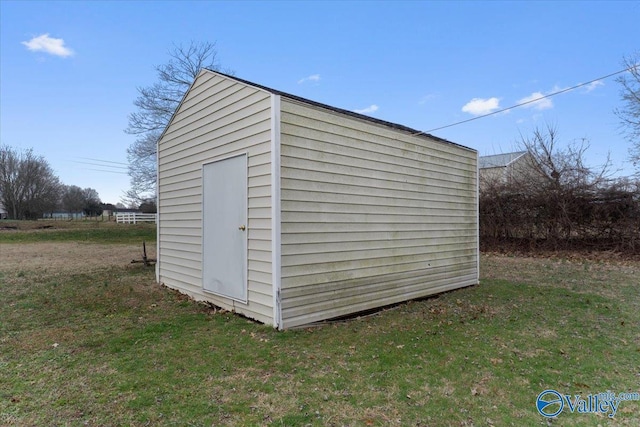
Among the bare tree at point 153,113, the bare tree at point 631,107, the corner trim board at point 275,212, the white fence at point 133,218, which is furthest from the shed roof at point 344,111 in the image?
the white fence at point 133,218

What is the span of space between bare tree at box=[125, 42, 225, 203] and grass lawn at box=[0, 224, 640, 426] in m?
12.0

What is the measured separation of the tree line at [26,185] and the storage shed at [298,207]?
36.1 meters

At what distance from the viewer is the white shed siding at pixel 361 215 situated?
3.97m

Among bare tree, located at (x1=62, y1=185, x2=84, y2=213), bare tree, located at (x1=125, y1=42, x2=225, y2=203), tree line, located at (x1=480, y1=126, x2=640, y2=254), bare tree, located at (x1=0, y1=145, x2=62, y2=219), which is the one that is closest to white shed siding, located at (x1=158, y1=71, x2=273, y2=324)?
tree line, located at (x1=480, y1=126, x2=640, y2=254)

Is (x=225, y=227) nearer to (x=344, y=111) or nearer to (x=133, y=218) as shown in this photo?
(x=344, y=111)

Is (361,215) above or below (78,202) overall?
below

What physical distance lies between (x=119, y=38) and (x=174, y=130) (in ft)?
16.9

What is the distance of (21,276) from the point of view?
23.6 feet

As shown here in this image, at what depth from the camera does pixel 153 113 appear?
53.9 feet

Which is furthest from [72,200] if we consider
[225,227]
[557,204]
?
[557,204]

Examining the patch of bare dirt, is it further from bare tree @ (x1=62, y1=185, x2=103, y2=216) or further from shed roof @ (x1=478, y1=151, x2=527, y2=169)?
bare tree @ (x1=62, y1=185, x2=103, y2=216)

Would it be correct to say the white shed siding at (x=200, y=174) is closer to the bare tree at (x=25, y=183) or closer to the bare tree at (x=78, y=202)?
the bare tree at (x=25, y=183)

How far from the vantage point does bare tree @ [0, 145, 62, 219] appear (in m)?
31.6

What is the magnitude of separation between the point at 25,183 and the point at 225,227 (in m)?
39.1
